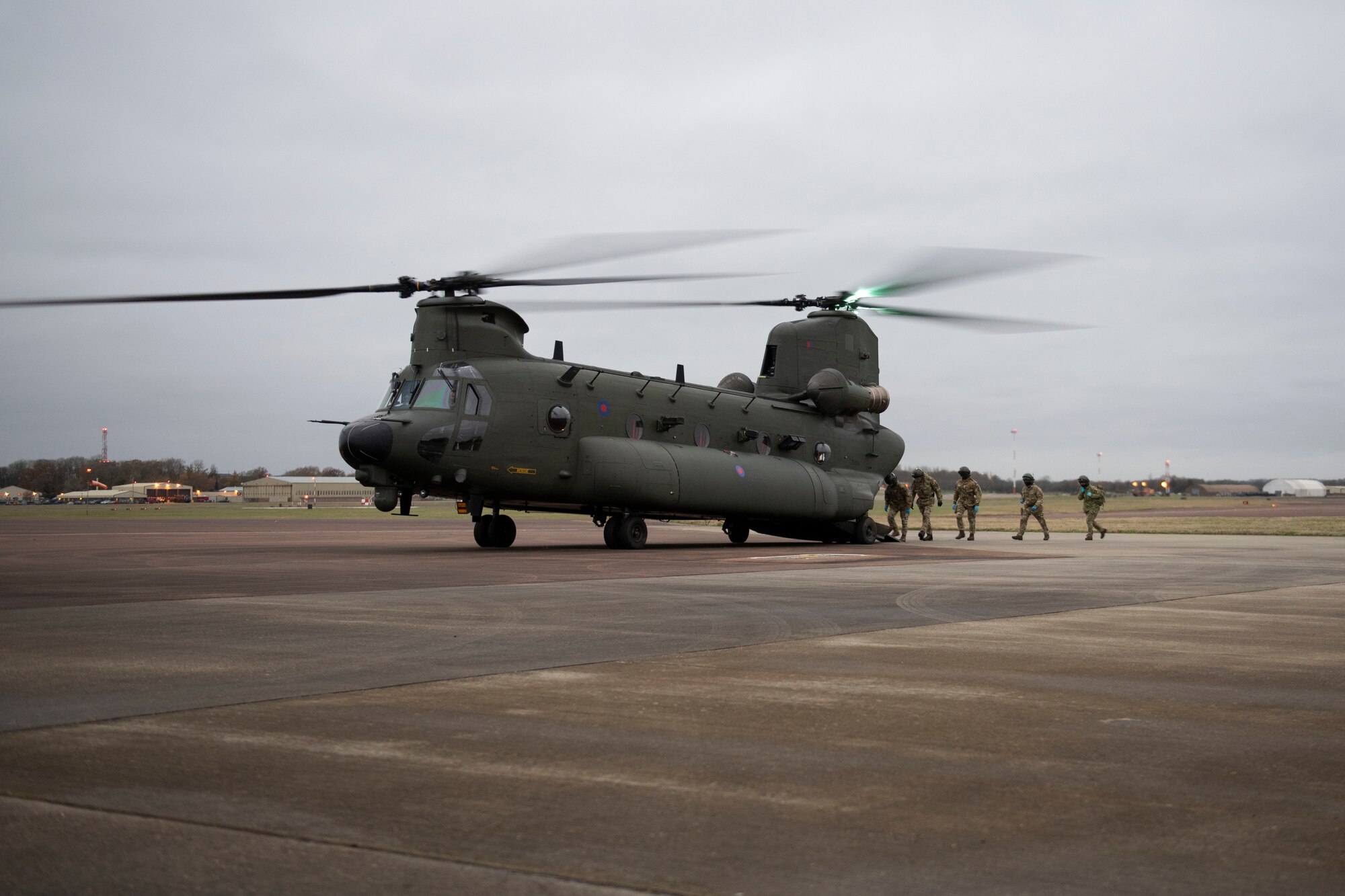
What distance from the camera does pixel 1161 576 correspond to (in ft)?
52.9

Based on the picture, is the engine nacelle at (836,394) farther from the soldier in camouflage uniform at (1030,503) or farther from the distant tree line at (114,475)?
the distant tree line at (114,475)

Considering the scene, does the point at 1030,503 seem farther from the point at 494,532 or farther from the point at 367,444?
the point at 367,444

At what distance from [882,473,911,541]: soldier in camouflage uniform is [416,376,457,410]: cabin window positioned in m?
13.6

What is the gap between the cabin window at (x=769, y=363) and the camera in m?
30.9

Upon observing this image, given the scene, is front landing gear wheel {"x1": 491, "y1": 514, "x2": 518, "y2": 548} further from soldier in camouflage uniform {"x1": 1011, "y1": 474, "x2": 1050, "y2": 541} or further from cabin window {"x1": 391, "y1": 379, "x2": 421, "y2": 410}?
soldier in camouflage uniform {"x1": 1011, "y1": 474, "x2": 1050, "y2": 541}

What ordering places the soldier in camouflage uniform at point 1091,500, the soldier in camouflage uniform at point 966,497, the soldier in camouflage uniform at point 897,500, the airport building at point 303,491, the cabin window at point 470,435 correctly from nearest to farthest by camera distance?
the cabin window at point 470,435 < the soldier in camouflage uniform at point 1091,500 < the soldier in camouflage uniform at point 966,497 < the soldier in camouflage uniform at point 897,500 < the airport building at point 303,491

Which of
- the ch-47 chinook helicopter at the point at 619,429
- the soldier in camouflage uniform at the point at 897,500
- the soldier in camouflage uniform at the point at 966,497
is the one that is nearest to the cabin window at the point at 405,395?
the ch-47 chinook helicopter at the point at 619,429

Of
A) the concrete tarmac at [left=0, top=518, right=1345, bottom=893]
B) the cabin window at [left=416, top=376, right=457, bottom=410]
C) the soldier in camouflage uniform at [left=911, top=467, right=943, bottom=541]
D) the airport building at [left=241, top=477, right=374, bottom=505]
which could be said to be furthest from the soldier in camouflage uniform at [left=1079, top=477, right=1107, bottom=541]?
the airport building at [left=241, top=477, right=374, bottom=505]

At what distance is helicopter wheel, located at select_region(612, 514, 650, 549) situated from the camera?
24.8m

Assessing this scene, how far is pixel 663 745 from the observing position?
5.10m

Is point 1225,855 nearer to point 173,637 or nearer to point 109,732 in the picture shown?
point 109,732

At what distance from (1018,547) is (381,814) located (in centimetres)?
2422

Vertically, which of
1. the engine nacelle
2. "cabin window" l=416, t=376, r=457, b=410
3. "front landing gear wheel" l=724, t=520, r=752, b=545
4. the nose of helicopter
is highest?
the engine nacelle

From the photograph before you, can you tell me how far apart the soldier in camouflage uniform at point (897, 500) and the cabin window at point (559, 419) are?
11.1 metres
